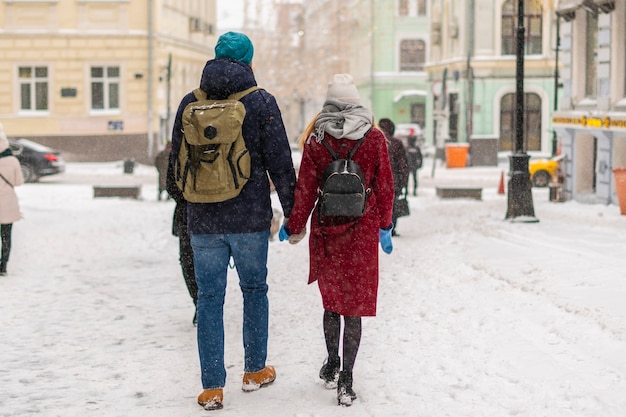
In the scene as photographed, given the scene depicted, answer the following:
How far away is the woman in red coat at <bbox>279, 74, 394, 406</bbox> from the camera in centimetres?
575

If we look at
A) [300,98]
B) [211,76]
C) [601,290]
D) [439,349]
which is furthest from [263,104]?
[300,98]

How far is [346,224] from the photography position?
5.74 metres

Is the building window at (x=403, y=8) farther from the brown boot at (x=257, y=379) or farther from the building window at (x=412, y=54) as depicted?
the brown boot at (x=257, y=379)

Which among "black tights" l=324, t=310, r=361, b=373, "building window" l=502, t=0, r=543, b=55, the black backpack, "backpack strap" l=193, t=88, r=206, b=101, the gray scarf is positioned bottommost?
"black tights" l=324, t=310, r=361, b=373

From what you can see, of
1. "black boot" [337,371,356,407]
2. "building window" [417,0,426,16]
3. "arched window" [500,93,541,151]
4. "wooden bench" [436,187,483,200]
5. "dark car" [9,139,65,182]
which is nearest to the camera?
"black boot" [337,371,356,407]

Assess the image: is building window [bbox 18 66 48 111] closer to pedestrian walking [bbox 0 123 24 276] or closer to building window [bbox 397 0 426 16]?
pedestrian walking [bbox 0 123 24 276]

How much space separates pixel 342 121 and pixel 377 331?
2.45 meters

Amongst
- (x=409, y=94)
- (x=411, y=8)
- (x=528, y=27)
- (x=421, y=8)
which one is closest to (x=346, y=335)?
(x=528, y=27)

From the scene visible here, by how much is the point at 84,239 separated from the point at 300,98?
52.5m

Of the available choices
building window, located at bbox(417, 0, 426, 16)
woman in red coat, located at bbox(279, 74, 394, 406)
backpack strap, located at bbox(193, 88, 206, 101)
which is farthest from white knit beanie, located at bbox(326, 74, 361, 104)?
building window, located at bbox(417, 0, 426, 16)

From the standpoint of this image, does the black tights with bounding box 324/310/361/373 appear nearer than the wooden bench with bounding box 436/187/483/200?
Yes

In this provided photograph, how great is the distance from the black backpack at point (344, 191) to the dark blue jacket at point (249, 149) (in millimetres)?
278

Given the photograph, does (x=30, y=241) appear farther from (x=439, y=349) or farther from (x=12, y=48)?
(x=12, y=48)

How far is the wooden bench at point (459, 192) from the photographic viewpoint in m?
22.8
